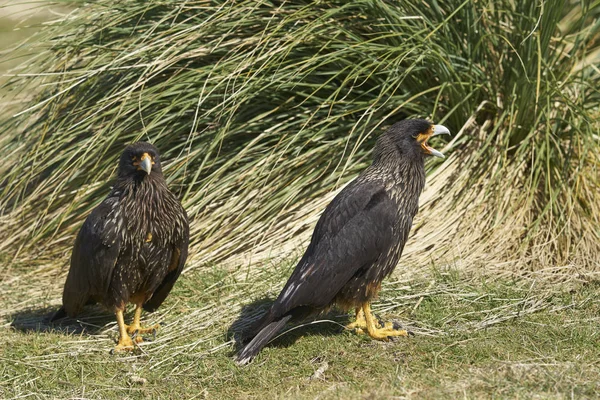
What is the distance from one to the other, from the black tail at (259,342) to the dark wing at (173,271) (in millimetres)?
675

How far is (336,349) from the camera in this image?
389cm

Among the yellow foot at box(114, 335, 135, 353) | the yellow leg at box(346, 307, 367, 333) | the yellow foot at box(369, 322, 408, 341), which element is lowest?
the yellow leg at box(346, 307, 367, 333)

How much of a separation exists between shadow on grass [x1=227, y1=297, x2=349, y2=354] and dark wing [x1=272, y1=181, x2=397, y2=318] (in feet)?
0.90

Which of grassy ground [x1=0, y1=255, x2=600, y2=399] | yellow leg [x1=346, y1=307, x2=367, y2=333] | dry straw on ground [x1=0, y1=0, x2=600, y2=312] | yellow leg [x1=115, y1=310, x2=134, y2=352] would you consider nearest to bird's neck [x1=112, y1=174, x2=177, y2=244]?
yellow leg [x1=115, y1=310, x2=134, y2=352]

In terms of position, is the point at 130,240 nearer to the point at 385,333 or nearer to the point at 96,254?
the point at 96,254

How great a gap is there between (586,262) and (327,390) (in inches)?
76.8

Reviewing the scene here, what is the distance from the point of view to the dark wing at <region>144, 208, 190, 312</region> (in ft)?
13.9

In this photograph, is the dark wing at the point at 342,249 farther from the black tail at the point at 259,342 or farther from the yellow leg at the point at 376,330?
the yellow leg at the point at 376,330

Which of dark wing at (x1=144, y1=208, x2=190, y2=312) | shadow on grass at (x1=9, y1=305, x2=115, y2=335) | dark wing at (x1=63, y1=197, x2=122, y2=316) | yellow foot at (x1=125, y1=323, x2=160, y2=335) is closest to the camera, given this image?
dark wing at (x1=63, y1=197, x2=122, y2=316)

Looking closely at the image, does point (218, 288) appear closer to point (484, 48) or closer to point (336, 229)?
point (336, 229)

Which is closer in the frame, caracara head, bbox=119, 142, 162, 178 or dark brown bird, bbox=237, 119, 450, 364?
dark brown bird, bbox=237, 119, 450, 364

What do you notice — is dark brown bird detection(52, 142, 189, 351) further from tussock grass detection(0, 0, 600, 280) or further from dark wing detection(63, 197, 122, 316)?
tussock grass detection(0, 0, 600, 280)

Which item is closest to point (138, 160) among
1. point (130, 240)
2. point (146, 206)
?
point (146, 206)

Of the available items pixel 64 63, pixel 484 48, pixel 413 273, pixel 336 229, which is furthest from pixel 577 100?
pixel 64 63
